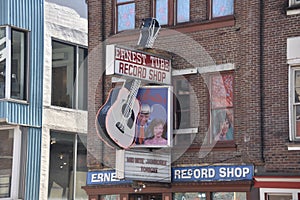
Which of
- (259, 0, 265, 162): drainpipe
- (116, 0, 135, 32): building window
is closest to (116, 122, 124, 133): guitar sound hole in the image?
(259, 0, 265, 162): drainpipe

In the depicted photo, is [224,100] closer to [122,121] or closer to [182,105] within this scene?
[182,105]

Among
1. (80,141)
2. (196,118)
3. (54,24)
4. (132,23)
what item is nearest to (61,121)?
(80,141)

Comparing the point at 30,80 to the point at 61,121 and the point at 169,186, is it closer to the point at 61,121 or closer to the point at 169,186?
the point at 61,121

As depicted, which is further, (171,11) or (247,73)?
(171,11)

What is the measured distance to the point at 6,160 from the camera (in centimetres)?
2528

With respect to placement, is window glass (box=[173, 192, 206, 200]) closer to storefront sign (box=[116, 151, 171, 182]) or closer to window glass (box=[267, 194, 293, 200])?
storefront sign (box=[116, 151, 171, 182])

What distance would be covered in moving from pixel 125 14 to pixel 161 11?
1309 millimetres

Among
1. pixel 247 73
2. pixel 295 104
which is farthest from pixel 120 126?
pixel 295 104

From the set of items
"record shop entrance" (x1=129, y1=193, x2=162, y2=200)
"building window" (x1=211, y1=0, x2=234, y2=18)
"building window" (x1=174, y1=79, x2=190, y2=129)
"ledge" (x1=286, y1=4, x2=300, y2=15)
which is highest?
"building window" (x1=211, y1=0, x2=234, y2=18)

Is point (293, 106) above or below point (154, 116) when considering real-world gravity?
above

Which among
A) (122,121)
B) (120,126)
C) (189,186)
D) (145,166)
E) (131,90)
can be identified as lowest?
(189,186)

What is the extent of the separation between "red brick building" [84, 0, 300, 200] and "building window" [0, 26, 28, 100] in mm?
4116

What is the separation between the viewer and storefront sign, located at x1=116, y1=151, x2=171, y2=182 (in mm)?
19703

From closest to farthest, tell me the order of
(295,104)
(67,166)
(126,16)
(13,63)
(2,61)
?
(295,104), (126,16), (2,61), (13,63), (67,166)
